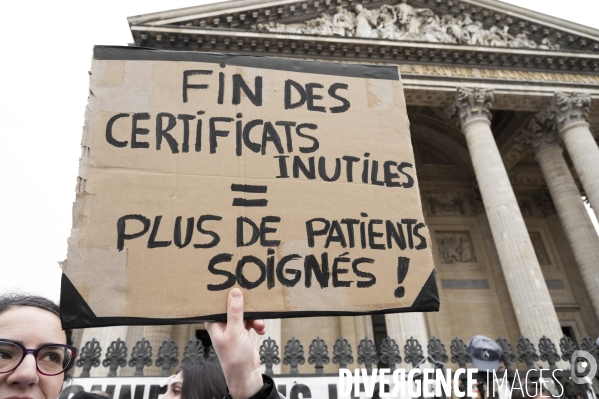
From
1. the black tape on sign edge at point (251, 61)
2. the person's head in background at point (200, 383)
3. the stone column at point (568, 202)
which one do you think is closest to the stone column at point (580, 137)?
the stone column at point (568, 202)

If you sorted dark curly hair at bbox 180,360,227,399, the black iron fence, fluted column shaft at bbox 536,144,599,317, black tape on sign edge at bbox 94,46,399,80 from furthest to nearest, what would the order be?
fluted column shaft at bbox 536,144,599,317
the black iron fence
dark curly hair at bbox 180,360,227,399
black tape on sign edge at bbox 94,46,399,80

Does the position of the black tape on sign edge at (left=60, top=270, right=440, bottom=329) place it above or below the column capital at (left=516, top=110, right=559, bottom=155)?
below

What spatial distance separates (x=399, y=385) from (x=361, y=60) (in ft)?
39.8

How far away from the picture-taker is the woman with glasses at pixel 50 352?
1520mm

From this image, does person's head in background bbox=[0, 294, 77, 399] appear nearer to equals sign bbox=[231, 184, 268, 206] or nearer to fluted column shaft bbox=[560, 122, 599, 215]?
equals sign bbox=[231, 184, 268, 206]

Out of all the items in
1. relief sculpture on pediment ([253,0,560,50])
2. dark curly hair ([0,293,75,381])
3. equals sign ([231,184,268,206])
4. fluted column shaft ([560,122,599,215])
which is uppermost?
relief sculpture on pediment ([253,0,560,50])

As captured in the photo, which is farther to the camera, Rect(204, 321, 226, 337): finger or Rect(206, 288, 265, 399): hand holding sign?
Rect(204, 321, 226, 337): finger

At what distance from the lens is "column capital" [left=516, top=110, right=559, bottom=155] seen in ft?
50.2

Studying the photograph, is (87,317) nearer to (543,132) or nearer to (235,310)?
(235,310)

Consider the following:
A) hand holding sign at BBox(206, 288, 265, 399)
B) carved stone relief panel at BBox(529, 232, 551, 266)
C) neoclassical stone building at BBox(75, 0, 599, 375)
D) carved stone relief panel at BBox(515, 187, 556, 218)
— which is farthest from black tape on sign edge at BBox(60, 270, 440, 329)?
carved stone relief panel at BBox(515, 187, 556, 218)

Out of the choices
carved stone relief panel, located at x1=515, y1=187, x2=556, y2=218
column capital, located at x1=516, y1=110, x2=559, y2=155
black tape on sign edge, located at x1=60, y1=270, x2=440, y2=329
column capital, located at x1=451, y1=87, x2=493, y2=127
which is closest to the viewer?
black tape on sign edge, located at x1=60, y1=270, x2=440, y2=329

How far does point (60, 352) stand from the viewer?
1.97 metres

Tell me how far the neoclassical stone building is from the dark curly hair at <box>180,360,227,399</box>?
963 cm

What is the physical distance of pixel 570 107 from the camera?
47.2ft
